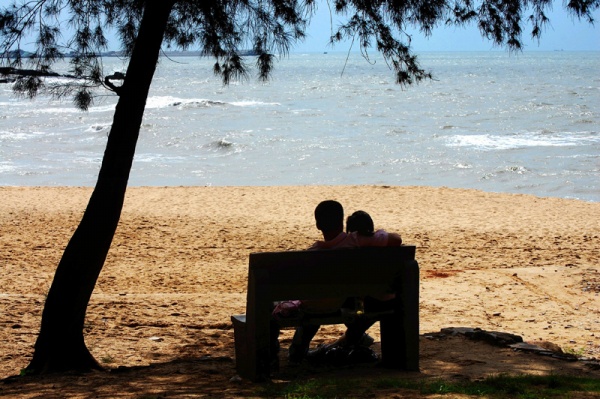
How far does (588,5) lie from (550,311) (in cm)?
331

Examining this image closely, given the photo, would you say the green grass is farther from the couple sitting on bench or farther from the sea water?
the sea water

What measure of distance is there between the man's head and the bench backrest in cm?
28

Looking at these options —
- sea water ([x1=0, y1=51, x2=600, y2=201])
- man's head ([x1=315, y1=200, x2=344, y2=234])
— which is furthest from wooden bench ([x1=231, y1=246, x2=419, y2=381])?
sea water ([x1=0, y1=51, x2=600, y2=201])

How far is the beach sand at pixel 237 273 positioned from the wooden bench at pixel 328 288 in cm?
21

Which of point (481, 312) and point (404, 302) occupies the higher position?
point (404, 302)

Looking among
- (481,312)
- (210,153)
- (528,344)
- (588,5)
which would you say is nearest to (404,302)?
(528,344)

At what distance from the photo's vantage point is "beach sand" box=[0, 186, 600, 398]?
19.7 feet

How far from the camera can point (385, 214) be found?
51.9 feet

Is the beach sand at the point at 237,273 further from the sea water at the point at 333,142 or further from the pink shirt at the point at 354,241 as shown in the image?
the sea water at the point at 333,142

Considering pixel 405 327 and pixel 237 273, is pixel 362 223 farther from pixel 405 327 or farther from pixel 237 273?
pixel 237 273

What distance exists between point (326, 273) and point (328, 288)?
0.30 feet

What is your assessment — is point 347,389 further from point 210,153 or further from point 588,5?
point 210,153

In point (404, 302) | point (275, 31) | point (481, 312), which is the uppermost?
point (275, 31)

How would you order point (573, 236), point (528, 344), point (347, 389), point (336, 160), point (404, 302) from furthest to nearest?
point (336, 160), point (573, 236), point (528, 344), point (404, 302), point (347, 389)
